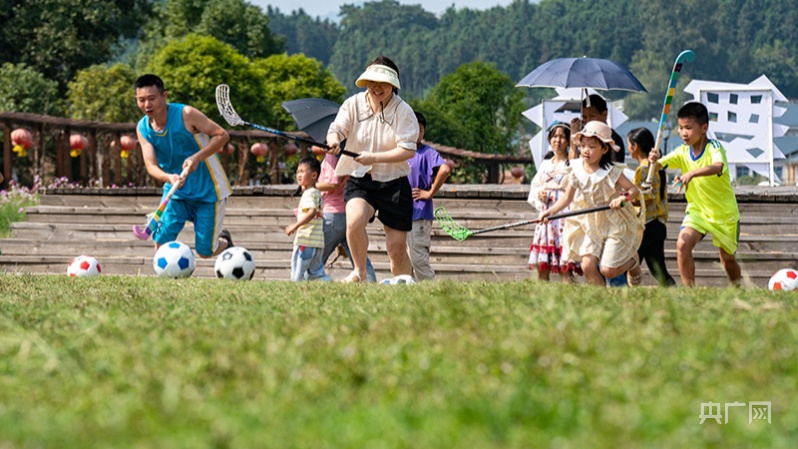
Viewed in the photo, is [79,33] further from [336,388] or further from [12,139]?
[336,388]

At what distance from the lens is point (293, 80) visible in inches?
2030

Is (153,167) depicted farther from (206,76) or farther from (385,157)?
(206,76)

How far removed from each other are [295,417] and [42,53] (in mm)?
44207

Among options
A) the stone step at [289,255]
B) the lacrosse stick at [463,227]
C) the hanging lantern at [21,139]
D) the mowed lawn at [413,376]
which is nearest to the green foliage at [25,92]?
the hanging lantern at [21,139]

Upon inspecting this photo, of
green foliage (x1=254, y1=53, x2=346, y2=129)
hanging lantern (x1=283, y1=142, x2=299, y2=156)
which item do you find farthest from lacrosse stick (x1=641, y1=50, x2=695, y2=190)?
green foliage (x1=254, y1=53, x2=346, y2=129)

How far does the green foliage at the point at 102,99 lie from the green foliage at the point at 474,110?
24.8 meters

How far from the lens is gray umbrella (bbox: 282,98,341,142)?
12.0 m

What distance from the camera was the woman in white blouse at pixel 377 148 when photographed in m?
8.74

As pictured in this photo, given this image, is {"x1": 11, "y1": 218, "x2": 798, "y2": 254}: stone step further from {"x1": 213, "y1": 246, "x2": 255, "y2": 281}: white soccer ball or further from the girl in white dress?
the girl in white dress

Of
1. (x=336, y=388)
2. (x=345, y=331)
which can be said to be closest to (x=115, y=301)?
(x=345, y=331)

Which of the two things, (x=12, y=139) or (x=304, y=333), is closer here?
(x=304, y=333)

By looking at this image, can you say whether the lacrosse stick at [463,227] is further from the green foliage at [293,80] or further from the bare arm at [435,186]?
the green foliage at [293,80]

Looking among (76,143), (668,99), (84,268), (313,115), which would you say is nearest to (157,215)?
(84,268)

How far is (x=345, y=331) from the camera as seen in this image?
14.3 feet
